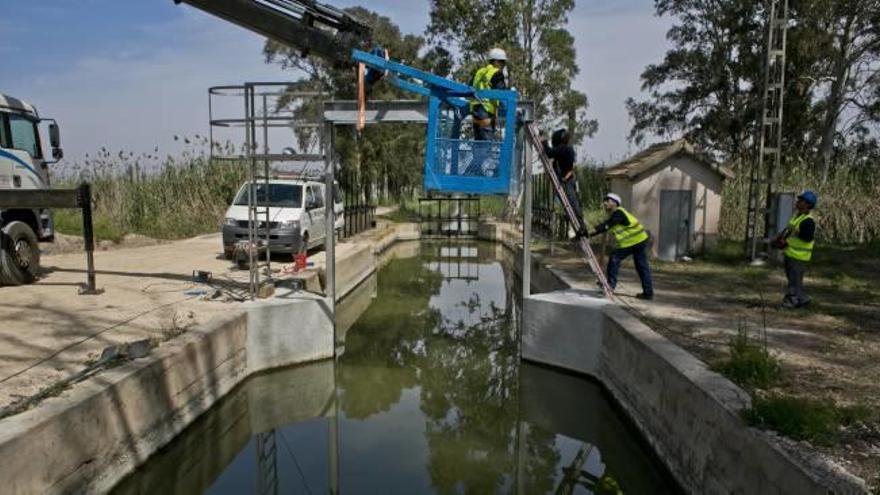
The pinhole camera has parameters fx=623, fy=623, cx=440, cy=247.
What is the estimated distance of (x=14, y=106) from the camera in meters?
10.3

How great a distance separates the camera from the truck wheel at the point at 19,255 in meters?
9.69

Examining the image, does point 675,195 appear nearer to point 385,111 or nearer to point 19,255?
point 385,111

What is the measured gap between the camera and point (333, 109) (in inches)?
338

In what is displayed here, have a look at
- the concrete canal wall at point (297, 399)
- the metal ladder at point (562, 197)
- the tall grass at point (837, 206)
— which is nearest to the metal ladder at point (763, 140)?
the tall grass at point (837, 206)

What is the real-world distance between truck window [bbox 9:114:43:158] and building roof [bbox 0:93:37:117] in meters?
0.12

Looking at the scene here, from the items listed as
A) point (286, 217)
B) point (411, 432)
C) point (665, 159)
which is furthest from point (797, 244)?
point (286, 217)

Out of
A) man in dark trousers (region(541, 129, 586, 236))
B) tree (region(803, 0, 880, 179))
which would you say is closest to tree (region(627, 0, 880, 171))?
tree (region(803, 0, 880, 179))

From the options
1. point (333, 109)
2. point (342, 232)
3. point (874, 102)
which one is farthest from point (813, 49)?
point (333, 109)

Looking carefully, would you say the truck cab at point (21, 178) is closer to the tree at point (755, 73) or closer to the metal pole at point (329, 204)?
the metal pole at point (329, 204)

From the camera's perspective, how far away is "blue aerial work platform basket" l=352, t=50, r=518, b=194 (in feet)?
23.4

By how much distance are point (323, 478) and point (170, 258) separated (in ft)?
30.8

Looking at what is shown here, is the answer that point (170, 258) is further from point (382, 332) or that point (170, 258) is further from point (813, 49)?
point (813, 49)

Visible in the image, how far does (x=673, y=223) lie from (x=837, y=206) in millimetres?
6155

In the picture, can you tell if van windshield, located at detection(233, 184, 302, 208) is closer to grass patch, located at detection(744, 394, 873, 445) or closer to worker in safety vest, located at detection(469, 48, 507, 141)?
worker in safety vest, located at detection(469, 48, 507, 141)
